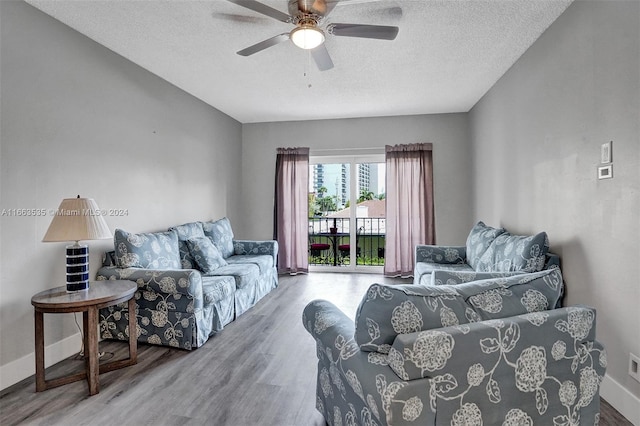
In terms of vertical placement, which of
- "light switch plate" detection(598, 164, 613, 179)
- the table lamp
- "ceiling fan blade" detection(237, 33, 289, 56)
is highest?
"ceiling fan blade" detection(237, 33, 289, 56)

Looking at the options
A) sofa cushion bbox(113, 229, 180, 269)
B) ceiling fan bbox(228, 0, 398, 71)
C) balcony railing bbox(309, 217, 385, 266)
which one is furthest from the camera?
balcony railing bbox(309, 217, 385, 266)

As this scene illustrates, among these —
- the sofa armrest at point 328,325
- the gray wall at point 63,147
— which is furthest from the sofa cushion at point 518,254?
the gray wall at point 63,147

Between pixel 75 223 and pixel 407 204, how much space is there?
447cm

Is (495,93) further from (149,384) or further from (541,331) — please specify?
(149,384)

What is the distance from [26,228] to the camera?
8.27 feet

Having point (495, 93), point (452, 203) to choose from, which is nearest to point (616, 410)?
point (495, 93)

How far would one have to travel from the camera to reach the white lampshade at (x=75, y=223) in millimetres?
2389

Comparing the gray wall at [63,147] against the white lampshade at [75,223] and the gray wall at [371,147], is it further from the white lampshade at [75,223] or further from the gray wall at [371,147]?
the gray wall at [371,147]

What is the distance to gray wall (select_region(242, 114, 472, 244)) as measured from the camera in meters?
5.52

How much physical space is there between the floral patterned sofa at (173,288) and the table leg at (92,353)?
644 millimetres

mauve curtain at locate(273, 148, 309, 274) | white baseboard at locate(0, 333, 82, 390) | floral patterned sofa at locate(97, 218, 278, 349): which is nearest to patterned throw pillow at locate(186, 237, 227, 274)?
floral patterned sofa at locate(97, 218, 278, 349)

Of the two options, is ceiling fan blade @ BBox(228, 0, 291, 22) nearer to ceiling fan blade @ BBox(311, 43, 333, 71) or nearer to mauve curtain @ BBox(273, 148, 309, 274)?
ceiling fan blade @ BBox(311, 43, 333, 71)

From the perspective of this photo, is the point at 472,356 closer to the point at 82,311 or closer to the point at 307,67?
the point at 82,311

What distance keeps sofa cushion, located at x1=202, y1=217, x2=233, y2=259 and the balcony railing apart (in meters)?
1.69
